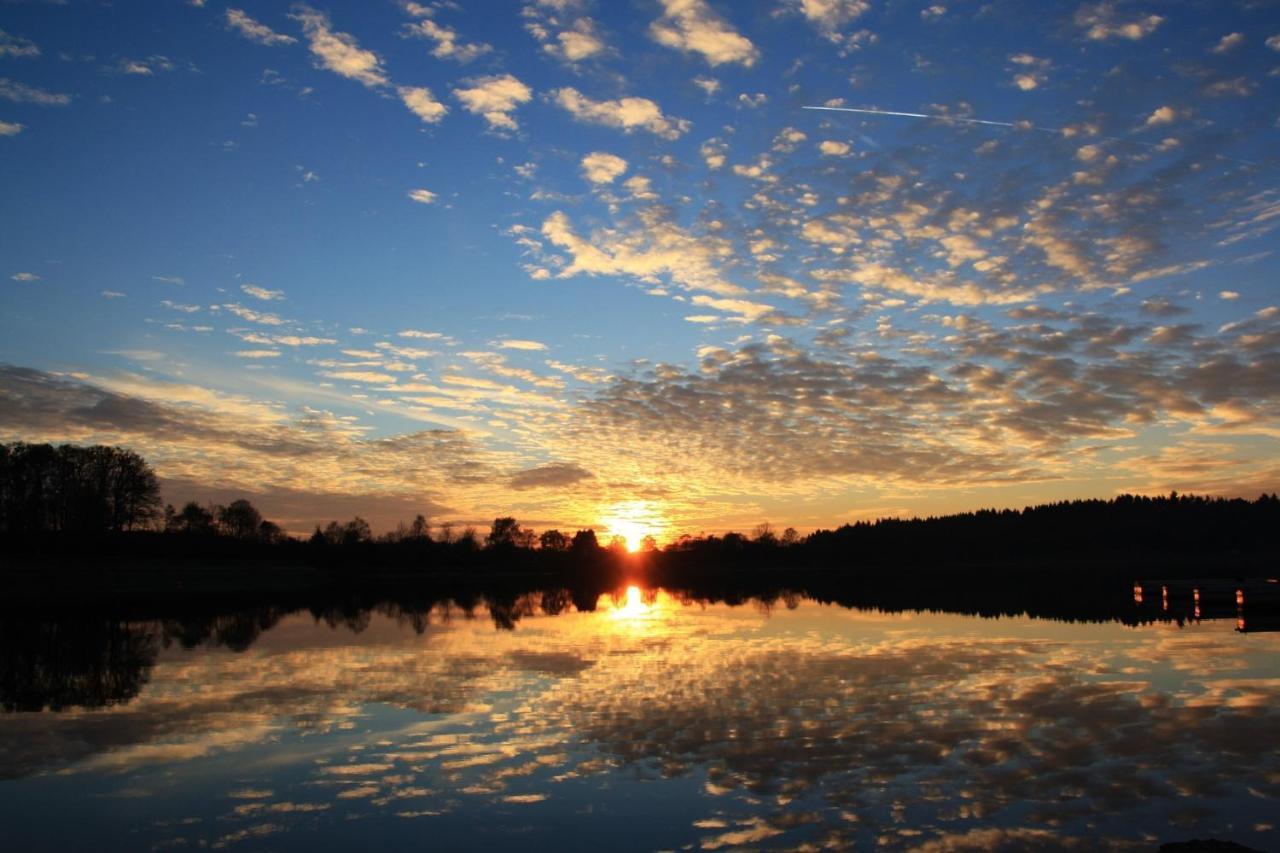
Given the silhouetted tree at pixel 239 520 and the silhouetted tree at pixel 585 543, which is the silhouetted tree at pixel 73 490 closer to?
the silhouetted tree at pixel 239 520

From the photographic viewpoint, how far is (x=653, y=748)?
47.9ft

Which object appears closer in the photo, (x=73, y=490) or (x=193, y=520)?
(x=73, y=490)

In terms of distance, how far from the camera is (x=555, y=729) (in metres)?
16.3

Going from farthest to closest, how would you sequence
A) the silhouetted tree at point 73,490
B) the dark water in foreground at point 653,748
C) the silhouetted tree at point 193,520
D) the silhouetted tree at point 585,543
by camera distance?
the silhouetted tree at point 585,543 → the silhouetted tree at point 193,520 → the silhouetted tree at point 73,490 → the dark water in foreground at point 653,748

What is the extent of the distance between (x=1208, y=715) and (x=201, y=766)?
59.6 ft

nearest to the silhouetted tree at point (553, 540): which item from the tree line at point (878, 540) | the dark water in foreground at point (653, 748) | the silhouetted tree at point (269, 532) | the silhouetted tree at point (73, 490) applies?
the tree line at point (878, 540)

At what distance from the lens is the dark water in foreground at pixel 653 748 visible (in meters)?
10.6

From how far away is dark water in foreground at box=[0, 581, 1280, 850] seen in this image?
34.7 feet

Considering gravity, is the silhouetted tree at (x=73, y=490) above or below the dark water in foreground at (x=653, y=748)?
above

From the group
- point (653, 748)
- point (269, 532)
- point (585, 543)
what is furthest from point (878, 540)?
point (653, 748)

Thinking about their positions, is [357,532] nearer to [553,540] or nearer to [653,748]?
[553,540]

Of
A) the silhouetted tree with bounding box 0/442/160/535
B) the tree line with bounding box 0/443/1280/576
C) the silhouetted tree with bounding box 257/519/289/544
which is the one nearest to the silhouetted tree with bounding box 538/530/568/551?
the tree line with bounding box 0/443/1280/576

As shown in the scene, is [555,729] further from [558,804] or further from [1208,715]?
[1208,715]

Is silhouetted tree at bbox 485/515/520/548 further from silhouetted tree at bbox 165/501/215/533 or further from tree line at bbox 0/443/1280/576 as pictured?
silhouetted tree at bbox 165/501/215/533
